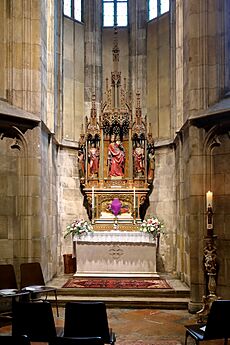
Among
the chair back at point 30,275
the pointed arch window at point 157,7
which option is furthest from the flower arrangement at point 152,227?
the pointed arch window at point 157,7

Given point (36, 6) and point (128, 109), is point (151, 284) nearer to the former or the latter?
point (128, 109)

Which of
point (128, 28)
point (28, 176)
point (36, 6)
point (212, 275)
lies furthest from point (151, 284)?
point (128, 28)

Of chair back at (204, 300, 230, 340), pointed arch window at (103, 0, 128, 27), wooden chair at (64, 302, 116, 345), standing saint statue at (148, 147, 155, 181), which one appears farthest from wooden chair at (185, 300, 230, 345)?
pointed arch window at (103, 0, 128, 27)

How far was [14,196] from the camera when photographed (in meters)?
Answer: 9.84

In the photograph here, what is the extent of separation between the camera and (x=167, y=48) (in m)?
14.1

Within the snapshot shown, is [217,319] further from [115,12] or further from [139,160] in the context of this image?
[115,12]

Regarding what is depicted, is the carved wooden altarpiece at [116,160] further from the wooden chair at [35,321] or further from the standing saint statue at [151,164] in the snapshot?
the wooden chair at [35,321]

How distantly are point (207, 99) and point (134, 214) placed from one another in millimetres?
4155

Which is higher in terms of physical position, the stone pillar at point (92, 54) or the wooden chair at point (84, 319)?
the stone pillar at point (92, 54)

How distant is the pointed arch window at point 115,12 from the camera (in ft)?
49.6

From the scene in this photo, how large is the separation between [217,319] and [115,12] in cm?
1159

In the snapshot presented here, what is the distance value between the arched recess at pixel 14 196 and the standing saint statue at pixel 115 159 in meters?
3.62

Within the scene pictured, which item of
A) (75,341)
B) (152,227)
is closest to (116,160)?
(152,227)

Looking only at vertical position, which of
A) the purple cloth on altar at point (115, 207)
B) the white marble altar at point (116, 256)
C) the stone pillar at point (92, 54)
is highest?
the stone pillar at point (92, 54)
